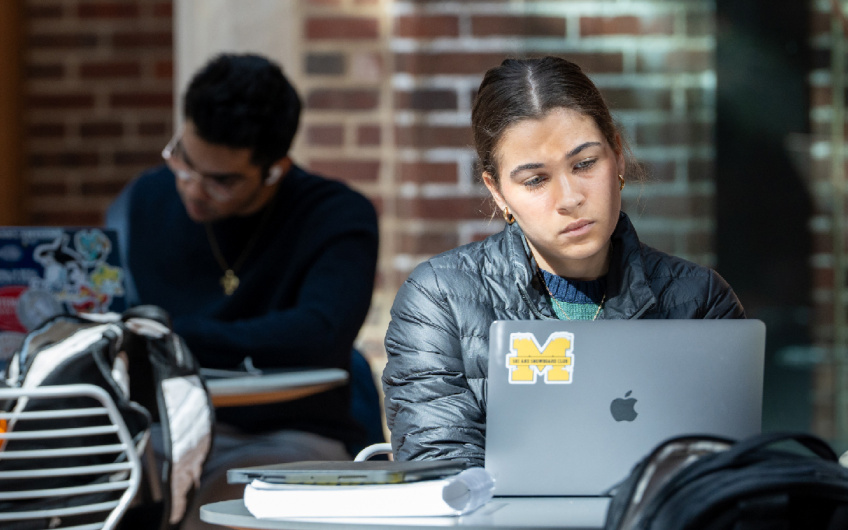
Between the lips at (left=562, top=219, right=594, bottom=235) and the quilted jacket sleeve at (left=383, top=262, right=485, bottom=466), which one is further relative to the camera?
the lips at (left=562, top=219, right=594, bottom=235)

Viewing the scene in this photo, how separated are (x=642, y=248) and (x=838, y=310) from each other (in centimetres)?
172

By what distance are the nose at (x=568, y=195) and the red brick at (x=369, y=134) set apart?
175 cm

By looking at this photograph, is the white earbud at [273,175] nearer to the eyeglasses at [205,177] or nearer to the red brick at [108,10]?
the eyeglasses at [205,177]

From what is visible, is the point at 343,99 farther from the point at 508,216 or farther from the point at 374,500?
the point at 374,500

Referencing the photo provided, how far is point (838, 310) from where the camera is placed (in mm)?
3281

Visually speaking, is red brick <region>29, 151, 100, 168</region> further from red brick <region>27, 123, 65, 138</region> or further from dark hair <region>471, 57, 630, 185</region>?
dark hair <region>471, 57, 630, 185</region>

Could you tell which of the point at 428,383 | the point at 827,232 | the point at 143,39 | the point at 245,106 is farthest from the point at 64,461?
the point at 143,39

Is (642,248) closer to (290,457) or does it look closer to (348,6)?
(290,457)

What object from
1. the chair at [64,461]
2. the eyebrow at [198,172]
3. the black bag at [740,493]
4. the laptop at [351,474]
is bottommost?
the chair at [64,461]

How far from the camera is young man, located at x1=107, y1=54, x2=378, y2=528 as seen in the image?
2.51 m

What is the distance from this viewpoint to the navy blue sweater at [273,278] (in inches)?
97.3

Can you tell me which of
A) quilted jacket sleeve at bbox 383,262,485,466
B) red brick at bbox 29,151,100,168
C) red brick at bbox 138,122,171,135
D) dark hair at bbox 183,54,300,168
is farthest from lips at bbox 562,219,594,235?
red brick at bbox 29,151,100,168

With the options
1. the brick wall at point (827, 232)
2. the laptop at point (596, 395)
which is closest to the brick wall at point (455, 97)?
the brick wall at point (827, 232)

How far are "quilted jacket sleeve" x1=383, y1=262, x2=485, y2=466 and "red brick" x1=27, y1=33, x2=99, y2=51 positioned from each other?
3.05 m
